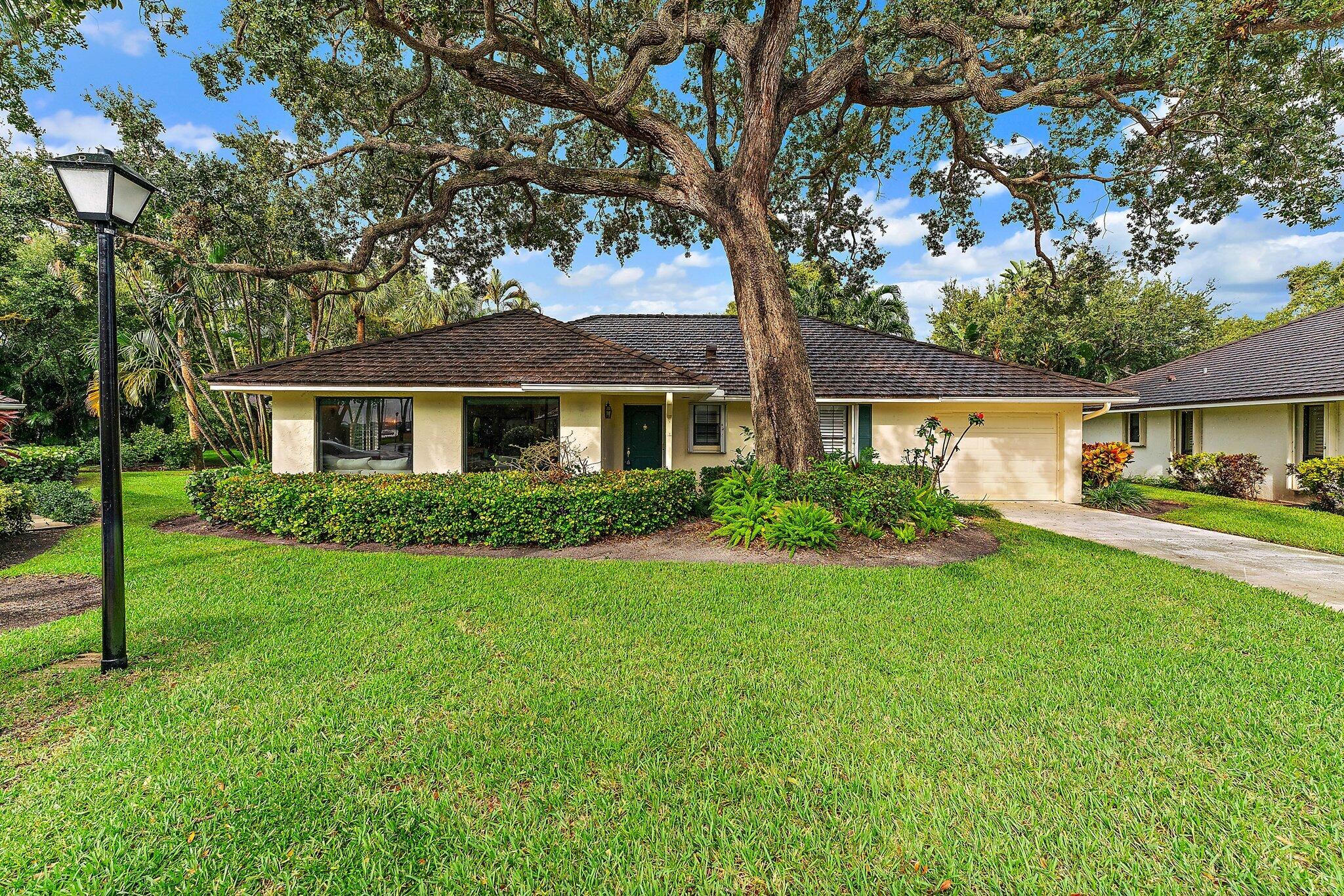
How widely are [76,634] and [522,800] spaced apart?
498 cm

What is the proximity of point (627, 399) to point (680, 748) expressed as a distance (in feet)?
31.7

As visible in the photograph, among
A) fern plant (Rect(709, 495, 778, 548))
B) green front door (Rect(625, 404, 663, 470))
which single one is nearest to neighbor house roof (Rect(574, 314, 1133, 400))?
green front door (Rect(625, 404, 663, 470))

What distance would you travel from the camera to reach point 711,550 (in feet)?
24.3

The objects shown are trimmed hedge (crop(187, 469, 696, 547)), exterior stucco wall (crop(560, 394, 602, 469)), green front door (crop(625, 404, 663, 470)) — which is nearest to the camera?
trimmed hedge (crop(187, 469, 696, 547))

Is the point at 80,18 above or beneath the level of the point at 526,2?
beneath

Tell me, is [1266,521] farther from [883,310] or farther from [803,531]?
[883,310]

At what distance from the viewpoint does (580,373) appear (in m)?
10.2

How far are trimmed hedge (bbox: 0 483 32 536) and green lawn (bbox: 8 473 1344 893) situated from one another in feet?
18.6

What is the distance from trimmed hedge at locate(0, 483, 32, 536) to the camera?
310 inches

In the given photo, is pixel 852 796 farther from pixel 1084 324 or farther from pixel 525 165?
Answer: pixel 1084 324

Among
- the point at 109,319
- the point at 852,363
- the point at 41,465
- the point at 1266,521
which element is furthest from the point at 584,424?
the point at 1266,521

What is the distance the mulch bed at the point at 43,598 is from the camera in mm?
4945

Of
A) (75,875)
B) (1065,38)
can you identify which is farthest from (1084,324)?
(75,875)

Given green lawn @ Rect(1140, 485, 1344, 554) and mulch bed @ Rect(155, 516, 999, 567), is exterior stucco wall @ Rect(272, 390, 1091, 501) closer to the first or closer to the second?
green lawn @ Rect(1140, 485, 1344, 554)
